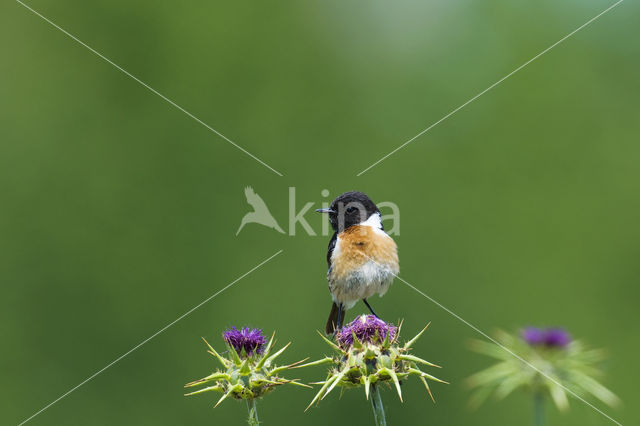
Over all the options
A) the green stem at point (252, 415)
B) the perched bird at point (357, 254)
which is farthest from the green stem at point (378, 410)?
the perched bird at point (357, 254)

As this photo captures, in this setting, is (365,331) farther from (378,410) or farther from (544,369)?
(544,369)

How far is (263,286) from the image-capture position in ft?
54.3

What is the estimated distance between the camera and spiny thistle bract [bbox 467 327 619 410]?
641cm

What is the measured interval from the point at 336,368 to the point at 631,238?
578 inches

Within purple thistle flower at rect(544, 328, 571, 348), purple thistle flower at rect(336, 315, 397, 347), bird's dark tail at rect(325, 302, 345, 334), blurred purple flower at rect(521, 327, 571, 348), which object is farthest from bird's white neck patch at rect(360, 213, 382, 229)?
purple thistle flower at rect(336, 315, 397, 347)

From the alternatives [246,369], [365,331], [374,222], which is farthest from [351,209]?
[246,369]

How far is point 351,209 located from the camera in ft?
27.5

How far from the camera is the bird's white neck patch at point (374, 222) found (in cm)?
843

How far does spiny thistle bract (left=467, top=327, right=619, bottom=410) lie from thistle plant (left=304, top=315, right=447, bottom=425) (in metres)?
0.77

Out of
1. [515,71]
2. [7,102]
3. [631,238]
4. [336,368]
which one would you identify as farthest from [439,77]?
[336,368]

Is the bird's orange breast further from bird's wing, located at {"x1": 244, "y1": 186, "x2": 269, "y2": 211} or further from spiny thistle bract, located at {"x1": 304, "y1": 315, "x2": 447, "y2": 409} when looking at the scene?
bird's wing, located at {"x1": 244, "y1": 186, "x2": 269, "y2": 211}

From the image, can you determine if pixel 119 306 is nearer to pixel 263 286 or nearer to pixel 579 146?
pixel 263 286

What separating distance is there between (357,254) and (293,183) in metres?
9.85

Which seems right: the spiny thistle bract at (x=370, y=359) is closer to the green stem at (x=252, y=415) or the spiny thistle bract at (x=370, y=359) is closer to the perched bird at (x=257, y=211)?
the green stem at (x=252, y=415)
